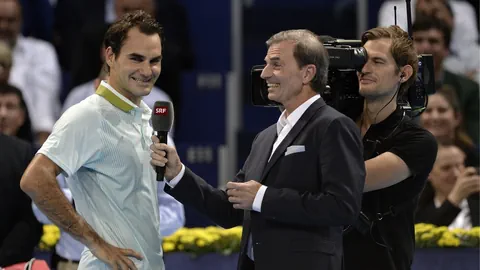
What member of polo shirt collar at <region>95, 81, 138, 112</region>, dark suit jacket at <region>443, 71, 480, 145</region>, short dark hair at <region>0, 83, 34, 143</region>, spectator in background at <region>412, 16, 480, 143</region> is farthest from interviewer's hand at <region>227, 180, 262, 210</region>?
dark suit jacket at <region>443, 71, 480, 145</region>

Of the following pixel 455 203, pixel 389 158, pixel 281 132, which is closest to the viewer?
pixel 281 132

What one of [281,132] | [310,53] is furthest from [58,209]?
[310,53]

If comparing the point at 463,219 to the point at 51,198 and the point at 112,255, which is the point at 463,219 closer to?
the point at 112,255

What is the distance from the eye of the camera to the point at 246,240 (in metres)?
3.62

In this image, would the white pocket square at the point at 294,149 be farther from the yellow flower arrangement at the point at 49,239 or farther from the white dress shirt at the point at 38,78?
the white dress shirt at the point at 38,78

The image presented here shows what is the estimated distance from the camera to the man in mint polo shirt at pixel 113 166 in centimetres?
349

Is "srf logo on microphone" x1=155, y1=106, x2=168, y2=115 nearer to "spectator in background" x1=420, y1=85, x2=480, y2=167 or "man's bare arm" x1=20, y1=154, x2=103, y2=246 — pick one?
"man's bare arm" x1=20, y1=154, x2=103, y2=246

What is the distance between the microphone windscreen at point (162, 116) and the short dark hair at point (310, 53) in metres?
0.45

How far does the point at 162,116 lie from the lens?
343cm

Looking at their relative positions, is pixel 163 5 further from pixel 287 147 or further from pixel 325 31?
pixel 287 147

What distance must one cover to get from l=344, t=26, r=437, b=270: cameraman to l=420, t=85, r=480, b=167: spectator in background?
2.29m

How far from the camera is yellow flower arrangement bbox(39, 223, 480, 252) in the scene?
16.5 feet

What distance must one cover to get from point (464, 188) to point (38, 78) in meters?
3.17

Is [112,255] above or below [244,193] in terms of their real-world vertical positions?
below
